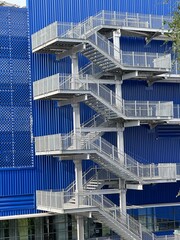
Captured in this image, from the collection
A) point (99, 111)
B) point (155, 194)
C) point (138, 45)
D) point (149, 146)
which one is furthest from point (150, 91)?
point (155, 194)

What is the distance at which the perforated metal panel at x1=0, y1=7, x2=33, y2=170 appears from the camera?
3981 centimetres

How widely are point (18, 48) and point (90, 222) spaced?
41.7 ft

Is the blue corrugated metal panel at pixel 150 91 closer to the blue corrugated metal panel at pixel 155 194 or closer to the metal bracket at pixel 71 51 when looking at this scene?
the metal bracket at pixel 71 51

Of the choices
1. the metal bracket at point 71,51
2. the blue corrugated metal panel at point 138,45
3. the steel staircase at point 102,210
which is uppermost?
the blue corrugated metal panel at point 138,45

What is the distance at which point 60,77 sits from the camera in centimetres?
3794

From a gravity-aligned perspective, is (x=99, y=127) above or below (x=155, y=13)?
below

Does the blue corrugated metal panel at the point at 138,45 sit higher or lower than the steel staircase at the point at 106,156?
higher

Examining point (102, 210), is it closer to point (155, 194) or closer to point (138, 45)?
point (155, 194)

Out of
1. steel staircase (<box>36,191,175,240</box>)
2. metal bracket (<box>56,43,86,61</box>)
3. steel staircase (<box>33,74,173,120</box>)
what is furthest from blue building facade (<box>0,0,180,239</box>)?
steel staircase (<box>36,191,175,240</box>)

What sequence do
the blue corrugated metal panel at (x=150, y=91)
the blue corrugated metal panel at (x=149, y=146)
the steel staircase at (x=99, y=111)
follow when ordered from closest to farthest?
the steel staircase at (x=99, y=111) → the blue corrugated metal panel at (x=149, y=146) → the blue corrugated metal panel at (x=150, y=91)

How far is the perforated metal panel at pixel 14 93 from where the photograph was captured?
3981 centimetres

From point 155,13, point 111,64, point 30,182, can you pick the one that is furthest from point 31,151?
point 155,13

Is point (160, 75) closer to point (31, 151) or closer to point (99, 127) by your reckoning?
point (99, 127)

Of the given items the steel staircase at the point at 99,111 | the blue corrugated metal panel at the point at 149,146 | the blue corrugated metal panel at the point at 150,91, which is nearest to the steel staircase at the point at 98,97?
the steel staircase at the point at 99,111
